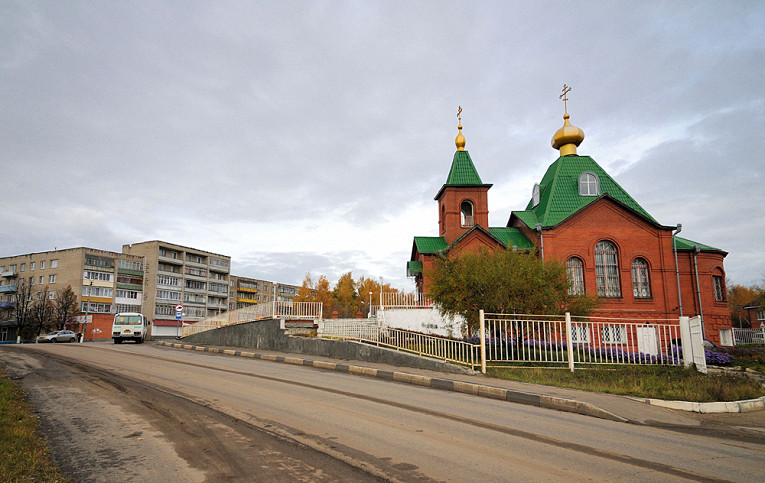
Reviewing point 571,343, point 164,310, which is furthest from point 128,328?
point 164,310

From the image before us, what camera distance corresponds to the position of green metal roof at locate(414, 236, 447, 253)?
91.3 feet

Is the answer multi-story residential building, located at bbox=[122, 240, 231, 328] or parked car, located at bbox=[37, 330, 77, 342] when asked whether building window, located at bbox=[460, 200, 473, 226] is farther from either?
multi-story residential building, located at bbox=[122, 240, 231, 328]

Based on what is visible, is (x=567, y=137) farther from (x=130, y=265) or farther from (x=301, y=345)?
(x=130, y=265)

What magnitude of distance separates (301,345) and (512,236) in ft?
53.1

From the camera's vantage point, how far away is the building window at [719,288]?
26.7 m

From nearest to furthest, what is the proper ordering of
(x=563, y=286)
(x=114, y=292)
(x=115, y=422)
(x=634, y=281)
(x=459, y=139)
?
(x=115, y=422), (x=563, y=286), (x=634, y=281), (x=459, y=139), (x=114, y=292)

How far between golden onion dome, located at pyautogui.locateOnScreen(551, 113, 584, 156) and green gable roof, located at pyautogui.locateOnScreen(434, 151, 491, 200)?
598 centimetres

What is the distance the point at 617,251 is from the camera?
26.1 m

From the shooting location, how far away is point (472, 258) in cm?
1630

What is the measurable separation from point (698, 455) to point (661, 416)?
254cm

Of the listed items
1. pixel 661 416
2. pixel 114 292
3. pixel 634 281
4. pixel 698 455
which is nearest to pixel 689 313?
pixel 634 281

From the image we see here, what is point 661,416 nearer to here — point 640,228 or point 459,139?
point 640,228

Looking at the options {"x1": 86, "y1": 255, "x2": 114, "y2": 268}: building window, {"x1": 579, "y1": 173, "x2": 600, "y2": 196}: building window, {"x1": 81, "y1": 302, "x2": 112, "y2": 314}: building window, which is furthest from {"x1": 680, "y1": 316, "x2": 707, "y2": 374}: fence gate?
{"x1": 86, "y1": 255, "x2": 114, "y2": 268}: building window

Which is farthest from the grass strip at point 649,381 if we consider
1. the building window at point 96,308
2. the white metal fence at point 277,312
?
the building window at point 96,308
